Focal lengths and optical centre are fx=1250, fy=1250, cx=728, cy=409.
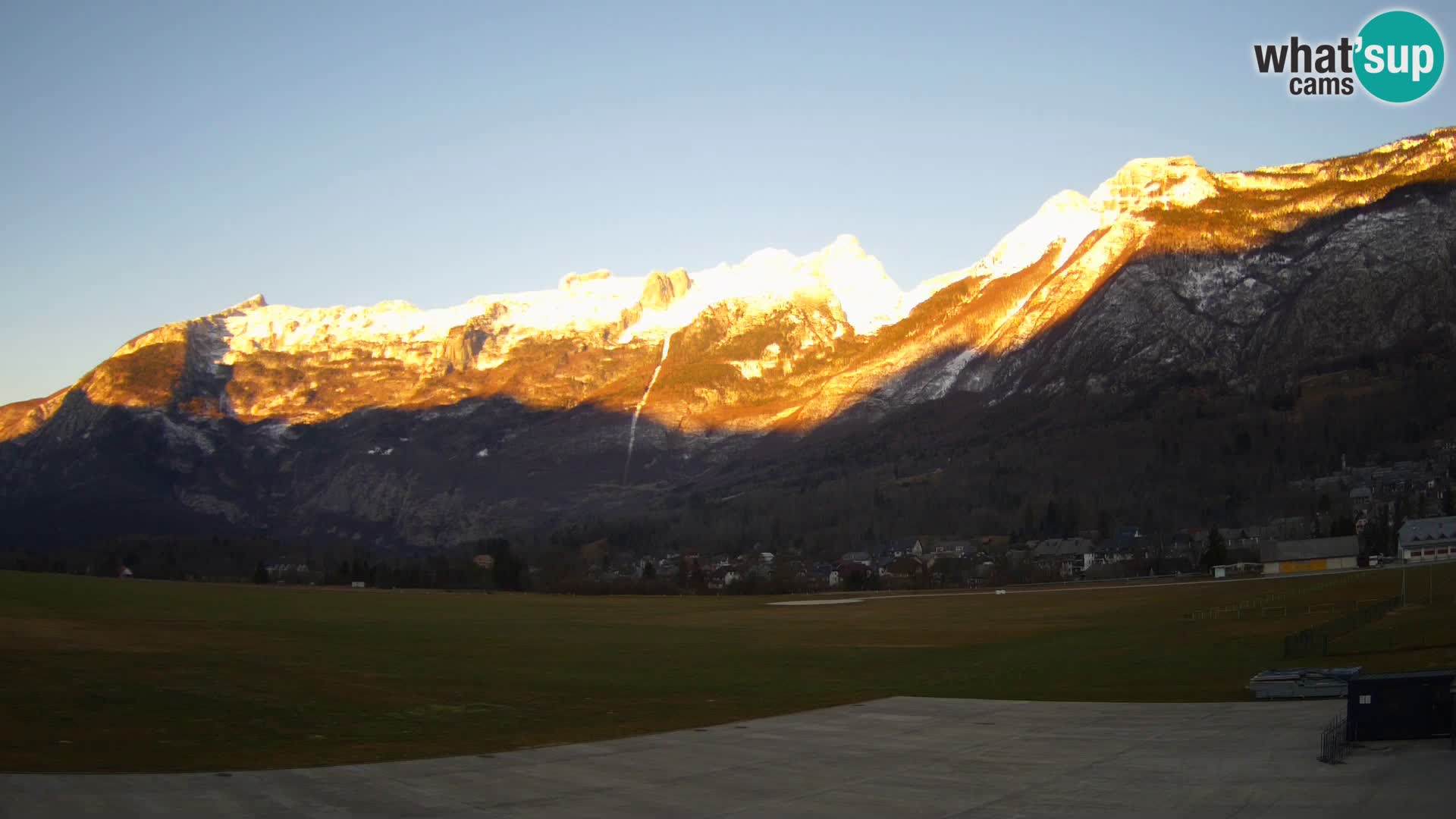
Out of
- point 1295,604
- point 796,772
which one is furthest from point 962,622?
point 796,772

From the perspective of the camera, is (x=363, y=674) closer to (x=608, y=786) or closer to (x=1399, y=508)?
(x=608, y=786)

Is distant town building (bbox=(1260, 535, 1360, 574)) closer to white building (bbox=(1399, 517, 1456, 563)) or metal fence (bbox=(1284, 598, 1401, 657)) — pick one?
white building (bbox=(1399, 517, 1456, 563))

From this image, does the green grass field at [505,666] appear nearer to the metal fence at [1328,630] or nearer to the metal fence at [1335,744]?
the metal fence at [1328,630]

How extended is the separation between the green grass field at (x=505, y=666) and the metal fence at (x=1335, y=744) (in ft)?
46.1

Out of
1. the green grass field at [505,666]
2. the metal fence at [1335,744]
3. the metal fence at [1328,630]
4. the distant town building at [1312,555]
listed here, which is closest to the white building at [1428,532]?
the green grass field at [505,666]

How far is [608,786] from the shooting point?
36.7 m

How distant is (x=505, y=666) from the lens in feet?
235

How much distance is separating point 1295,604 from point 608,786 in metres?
73.1

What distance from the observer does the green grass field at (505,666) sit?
43.6 meters

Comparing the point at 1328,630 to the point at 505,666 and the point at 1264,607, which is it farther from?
the point at 505,666

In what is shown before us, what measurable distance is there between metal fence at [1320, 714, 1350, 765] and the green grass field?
14.1m

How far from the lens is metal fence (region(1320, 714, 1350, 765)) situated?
35.7 m

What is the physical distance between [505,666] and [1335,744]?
46792mm

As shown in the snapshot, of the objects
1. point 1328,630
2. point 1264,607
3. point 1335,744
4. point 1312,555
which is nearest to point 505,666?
point 1328,630
